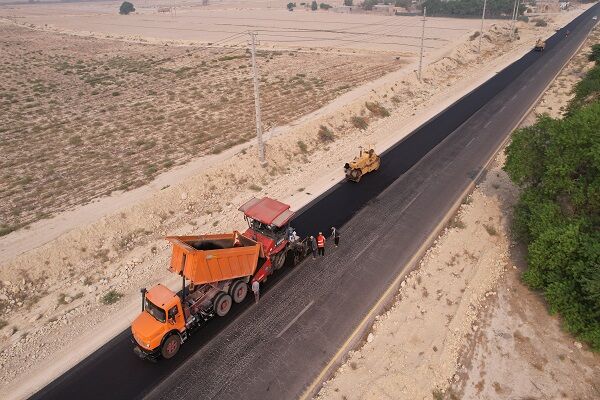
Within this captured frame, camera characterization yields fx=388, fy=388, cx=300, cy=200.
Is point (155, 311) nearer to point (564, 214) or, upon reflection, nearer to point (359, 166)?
point (359, 166)

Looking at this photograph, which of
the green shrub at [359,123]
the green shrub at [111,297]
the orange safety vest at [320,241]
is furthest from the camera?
the green shrub at [359,123]

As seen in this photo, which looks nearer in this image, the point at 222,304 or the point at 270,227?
the point at 222,304

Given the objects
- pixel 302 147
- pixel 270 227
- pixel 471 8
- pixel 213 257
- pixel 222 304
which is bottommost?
pixel 222 304

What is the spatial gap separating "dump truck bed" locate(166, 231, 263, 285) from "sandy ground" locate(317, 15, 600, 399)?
18.3ft

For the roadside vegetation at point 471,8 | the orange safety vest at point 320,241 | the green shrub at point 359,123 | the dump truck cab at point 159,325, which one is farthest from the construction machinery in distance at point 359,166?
the roadside vegetation at point 471,8

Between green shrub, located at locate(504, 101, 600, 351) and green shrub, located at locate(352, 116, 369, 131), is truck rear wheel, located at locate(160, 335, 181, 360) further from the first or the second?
green shrub, located at locate(352, 116, 369, 131)

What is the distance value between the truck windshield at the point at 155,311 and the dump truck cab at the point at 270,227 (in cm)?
460

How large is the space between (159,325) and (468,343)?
462 inches

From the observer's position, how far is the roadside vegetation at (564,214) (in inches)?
584

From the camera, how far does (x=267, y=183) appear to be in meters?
27.4

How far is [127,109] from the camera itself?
41.2 meters

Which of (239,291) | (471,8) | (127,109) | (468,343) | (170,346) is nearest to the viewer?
(170,346)

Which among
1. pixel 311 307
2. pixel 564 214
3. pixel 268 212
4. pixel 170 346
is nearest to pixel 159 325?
pixel 170 346

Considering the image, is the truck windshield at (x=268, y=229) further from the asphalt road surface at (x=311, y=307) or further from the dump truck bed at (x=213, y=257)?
the asphalt road surface at (x=311, y=307)
